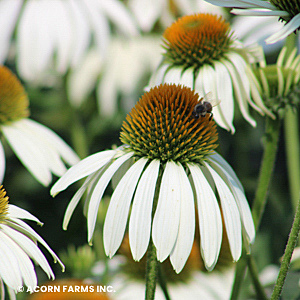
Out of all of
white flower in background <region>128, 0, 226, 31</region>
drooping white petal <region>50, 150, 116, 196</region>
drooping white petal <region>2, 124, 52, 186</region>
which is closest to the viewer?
drooping white petal <region>50, 150, 116, 196</region>

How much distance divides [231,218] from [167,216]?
0.24 feet

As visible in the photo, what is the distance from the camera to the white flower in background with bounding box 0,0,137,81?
1.18 meters

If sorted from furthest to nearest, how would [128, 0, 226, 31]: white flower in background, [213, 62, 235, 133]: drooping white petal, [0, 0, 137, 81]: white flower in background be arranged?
[128, 0, 226, 31]: white flower in background → [0, 0, 137, 81]: white flower in background → [213, 62, 235, 133]: drooping white petal

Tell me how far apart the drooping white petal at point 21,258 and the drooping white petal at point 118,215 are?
3.0 inches

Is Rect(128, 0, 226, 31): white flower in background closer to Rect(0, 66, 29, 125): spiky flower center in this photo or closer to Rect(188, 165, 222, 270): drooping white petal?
Rect(0, 66, 29, 125): spiky flower center

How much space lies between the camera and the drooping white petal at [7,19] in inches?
48.1

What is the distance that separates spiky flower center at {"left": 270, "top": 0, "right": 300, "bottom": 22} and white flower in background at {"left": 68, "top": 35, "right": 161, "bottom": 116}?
39.8 inches

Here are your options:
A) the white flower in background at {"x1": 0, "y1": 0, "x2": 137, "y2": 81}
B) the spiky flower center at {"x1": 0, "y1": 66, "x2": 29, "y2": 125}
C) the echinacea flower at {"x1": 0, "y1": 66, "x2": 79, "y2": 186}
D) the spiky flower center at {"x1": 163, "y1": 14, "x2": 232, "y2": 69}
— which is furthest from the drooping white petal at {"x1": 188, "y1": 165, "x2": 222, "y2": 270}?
the white flower in background at {"x1": 0, "y1": 0, "x2": 137, "y2": 81}

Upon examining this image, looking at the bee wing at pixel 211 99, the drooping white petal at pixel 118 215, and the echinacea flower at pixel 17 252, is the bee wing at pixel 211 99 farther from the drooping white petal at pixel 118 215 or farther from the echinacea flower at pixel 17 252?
the echinacea flower at pixel 17 252

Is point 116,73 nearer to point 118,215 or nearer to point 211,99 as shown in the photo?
point 211,99

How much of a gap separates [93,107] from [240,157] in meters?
0.66

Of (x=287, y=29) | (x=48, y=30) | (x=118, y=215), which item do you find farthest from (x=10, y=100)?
(x=287, y=29)

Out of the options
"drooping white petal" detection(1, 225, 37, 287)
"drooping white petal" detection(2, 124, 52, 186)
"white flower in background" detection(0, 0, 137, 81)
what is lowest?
"drooping white petal" detection(1, 225, 37, 287)

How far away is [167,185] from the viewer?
1.74ft
